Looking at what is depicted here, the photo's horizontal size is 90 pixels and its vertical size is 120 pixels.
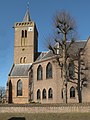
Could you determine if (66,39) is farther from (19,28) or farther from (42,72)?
(19,28)

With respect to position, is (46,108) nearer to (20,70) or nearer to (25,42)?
(20,70)

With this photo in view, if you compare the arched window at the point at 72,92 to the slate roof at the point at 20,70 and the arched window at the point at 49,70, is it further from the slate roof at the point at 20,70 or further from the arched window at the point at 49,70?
the slate roof at the point at 20,70

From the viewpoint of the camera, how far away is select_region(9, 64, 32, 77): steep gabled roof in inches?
2488

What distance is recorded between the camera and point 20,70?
64688mm

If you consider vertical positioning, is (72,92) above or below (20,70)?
below

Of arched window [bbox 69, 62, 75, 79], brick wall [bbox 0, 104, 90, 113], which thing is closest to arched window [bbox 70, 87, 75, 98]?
arched window [bbox 69, 62, 75, 79]

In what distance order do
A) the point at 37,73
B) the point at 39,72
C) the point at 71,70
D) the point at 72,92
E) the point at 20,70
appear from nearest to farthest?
the point at 72,92
the point at 71,70
the point at 39,72
the point at 37,73
the point at 20,70

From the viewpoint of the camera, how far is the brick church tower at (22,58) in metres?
62.7

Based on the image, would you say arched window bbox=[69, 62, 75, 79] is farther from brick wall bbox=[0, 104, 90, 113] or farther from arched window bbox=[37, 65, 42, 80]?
brick wall bbox=[0, 104, 90, 113]

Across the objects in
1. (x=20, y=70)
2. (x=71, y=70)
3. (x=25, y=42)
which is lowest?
(x=71, y=70)

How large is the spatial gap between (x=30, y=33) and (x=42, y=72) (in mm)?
20360

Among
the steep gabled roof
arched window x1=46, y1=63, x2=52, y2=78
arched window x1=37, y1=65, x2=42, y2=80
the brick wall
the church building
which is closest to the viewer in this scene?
the brick wall

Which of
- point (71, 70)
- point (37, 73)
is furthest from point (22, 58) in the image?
point (71, 70)

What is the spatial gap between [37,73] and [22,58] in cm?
1587
